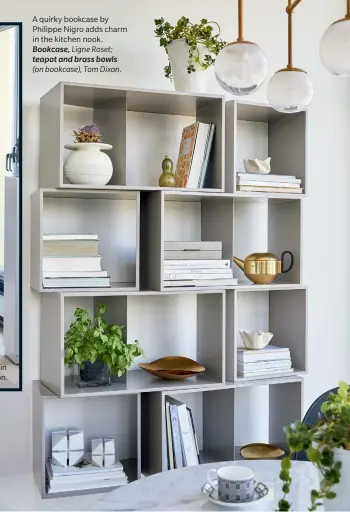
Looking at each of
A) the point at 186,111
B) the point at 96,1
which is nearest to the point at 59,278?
the point at 186,111

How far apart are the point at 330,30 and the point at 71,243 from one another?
1298mm

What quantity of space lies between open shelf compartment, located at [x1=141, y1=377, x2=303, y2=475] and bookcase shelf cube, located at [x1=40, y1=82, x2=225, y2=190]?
0.86 m

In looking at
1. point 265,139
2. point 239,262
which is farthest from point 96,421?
point 265,139

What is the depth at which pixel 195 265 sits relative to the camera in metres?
2.51

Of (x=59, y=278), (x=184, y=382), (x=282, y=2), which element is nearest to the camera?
(x=59, y=278)

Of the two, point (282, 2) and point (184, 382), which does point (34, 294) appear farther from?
point (282, 2)

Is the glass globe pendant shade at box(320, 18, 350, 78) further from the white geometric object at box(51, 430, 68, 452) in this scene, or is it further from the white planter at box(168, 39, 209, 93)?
the white geometric object at box(51, 430, 68, 452)

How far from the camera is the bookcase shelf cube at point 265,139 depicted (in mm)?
2549

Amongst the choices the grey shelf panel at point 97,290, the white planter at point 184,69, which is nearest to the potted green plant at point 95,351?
the grey shelf panel at point 97,290

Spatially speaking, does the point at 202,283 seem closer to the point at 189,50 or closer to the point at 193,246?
the point at 193,246

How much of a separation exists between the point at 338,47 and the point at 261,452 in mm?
1697

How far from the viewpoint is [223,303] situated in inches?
99.0

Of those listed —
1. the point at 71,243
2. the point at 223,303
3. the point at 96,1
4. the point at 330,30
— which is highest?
the point at 96,1

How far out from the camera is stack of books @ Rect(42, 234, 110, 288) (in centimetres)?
234
